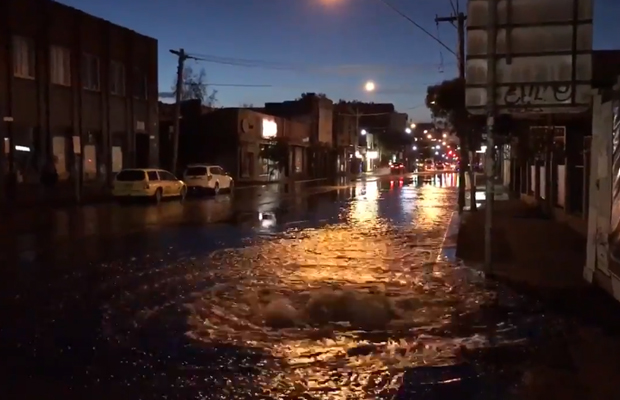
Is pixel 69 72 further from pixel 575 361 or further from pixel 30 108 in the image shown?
pixel 575 361

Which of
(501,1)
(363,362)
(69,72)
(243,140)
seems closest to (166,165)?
(243,140)

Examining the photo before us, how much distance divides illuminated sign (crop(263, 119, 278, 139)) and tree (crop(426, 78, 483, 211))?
128 ft

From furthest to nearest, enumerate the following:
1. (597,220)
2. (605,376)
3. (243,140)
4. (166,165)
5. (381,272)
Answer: (243,140) < (166,165) < (381,272) < (597,220) < (605,376)

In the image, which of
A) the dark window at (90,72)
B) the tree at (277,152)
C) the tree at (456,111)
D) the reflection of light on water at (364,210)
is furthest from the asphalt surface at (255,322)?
the tree at (277,152)

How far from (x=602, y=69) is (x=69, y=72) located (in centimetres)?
2626

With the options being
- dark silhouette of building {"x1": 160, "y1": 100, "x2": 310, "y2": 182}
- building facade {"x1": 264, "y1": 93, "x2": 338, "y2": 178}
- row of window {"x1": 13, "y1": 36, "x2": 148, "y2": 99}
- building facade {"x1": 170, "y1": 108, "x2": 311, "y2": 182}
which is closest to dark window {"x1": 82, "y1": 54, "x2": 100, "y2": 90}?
row of window {"x1": 13, "y1": 36, "x2": 148, "y2": 99}

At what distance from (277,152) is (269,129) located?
2137 mm

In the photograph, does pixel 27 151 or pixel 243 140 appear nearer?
pixel 27 151

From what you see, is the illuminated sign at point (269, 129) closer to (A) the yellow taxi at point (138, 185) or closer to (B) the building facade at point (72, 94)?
(B) the building facade at point (72, 94)

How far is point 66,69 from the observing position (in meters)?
36.5

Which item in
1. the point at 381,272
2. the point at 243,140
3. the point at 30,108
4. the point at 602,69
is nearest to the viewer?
the point at 381,272

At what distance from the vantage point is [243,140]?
59500mm

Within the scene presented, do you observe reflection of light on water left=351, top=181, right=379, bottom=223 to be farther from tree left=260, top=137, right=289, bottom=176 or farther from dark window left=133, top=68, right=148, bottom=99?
tree left=260, top=137, right=289, bottom=176

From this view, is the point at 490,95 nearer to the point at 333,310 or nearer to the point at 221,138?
the point at 333,310
